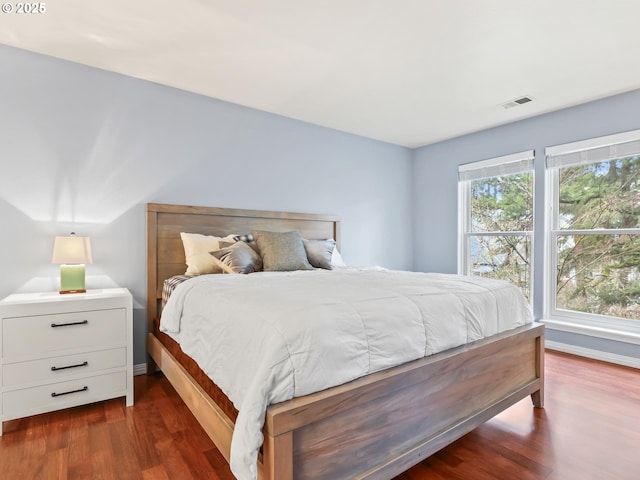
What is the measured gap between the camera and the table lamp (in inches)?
87.7

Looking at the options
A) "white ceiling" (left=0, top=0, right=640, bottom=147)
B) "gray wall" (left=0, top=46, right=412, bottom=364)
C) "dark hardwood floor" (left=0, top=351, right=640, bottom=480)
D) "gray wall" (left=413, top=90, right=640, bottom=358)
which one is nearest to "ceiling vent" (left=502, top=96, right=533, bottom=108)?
"white ceiling" (left=0, top=0, right=640, bottom=147)

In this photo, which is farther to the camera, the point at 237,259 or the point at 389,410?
the point at 237,259

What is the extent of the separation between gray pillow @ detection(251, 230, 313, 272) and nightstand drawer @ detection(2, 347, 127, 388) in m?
1.13

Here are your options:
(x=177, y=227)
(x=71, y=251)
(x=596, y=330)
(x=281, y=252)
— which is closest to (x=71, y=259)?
(x=71, y=251)

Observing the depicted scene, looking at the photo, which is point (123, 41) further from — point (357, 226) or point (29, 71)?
point (357, 226)

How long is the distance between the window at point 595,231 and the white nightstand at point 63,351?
376 cm

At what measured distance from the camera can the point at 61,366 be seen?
2.01 m

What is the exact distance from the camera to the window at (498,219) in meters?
3.63

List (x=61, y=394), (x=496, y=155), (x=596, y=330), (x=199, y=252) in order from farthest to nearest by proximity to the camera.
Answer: (x=496, y=155) < (x=596, y=330) < (x=199, y=252) < (x=61, y=394)

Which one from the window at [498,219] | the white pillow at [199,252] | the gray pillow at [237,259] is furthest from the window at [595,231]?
the white pillow at [199,252]

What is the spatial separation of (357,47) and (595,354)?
3269 millimetres

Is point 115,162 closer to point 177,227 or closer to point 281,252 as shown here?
point 177,227

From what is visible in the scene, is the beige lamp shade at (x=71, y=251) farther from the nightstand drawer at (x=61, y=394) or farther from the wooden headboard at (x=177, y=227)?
the nightstand drawer at (x=61, y=394)

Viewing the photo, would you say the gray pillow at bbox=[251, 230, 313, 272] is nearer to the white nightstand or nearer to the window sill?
the white nightstand
